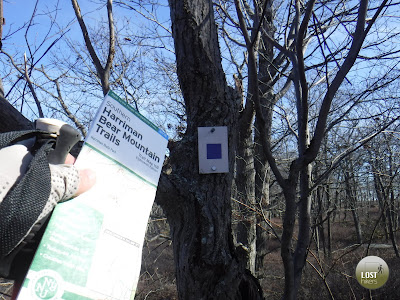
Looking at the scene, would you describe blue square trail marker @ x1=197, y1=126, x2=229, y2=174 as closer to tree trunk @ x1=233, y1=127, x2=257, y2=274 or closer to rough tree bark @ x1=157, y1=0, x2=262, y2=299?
rough tree bark @ x1=157, y1=0, x2=262, y2=299

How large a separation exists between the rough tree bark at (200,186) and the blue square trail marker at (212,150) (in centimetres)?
5

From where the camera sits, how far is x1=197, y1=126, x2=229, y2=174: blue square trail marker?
7.52ft

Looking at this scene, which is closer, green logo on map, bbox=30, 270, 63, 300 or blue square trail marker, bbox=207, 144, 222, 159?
green logo on map, bbox=30, 270, 63, 300

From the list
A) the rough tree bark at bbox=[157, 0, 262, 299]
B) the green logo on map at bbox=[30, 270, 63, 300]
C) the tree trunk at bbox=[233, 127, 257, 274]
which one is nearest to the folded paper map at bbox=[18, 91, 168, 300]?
the green logo on map at bbox=[30, 270, 63, 300]

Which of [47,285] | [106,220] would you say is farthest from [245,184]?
[47,285]

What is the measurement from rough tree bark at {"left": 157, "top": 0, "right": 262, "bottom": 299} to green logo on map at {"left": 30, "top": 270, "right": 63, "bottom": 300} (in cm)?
111

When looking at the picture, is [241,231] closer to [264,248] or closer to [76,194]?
[264,248]

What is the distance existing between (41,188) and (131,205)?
0.34m

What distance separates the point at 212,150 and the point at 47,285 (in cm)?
144

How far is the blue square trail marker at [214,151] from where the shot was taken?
2305mm

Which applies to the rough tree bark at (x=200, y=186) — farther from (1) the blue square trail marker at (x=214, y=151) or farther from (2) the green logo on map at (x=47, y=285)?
(2) the green logo on map at (x=47, y=285)

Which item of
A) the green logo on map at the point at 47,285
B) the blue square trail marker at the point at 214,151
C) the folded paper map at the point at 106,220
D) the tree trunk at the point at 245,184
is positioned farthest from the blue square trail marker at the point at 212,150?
the tree trunk at the point at 245,184

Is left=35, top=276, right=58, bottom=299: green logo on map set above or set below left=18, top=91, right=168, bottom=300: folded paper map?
below

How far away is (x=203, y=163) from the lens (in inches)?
90.6
